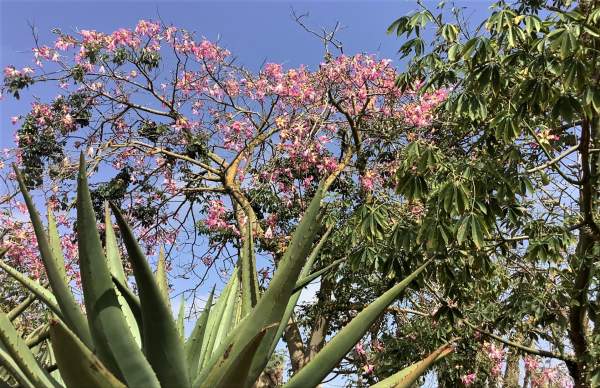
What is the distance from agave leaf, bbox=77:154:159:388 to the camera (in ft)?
3.43

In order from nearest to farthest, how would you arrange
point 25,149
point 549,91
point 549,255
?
point 549,91 < point 549,255 < point 25,149

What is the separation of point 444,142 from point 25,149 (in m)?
5.93

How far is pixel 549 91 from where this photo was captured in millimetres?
3191

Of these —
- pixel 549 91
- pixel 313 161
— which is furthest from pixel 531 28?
pixel 313 161

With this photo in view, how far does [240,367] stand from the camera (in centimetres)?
99

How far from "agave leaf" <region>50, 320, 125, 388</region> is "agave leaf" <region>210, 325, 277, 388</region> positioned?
0.63 feet

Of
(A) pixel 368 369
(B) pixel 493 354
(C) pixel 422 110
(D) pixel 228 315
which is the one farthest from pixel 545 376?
(D) pixel 228 315

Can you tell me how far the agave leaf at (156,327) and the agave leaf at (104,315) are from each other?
0.04 meters

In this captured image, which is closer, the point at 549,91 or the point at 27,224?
the point at 549,91

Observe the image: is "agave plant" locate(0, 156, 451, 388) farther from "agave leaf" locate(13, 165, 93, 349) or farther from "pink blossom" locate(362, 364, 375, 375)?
"pink blossom" locate(362, 364, 375, 375)

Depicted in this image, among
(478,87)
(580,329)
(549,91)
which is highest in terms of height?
(478,87)

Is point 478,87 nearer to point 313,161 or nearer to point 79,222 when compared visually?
point 79,222

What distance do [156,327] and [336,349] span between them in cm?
43

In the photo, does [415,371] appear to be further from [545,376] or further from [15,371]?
[545,376]
